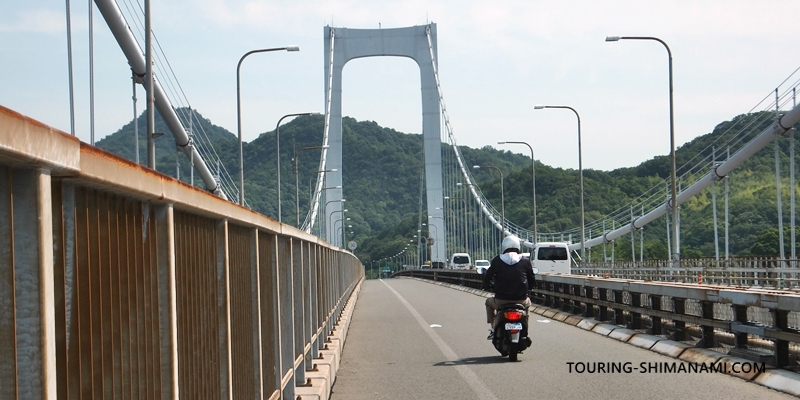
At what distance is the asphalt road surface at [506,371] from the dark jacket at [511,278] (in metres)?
0.74

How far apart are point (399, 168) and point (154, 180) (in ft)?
490

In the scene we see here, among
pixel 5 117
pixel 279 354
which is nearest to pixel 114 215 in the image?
pixel 5 117

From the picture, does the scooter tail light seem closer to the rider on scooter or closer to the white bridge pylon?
the rider on scooter

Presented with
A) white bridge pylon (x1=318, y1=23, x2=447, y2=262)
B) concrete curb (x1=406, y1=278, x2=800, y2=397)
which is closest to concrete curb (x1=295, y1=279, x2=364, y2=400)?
concrete curb (x1=406, y1=278, x2=800, y2=397)

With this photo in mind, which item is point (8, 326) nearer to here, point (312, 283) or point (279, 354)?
point (279, 354)

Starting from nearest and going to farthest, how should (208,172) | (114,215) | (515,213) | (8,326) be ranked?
1. (8,326)
2. (114,215)
3. (208,172)
4. (515,213)

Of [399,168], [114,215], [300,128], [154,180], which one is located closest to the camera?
[114,215]

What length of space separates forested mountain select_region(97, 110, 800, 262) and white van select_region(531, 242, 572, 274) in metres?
13.4

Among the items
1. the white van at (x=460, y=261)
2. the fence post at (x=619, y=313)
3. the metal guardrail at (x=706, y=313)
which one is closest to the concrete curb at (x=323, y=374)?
the metal guardrail at (x=706, y=313)

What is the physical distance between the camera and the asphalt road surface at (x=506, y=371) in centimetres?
880

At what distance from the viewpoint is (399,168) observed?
153m

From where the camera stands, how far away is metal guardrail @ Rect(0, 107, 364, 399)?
2.14 meters

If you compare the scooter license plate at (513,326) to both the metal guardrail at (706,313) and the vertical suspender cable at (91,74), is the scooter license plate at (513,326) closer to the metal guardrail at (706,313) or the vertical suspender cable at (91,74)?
the metal guardrail at (706,313)

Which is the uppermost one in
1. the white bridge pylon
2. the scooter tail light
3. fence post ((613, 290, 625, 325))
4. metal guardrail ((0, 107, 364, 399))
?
the white bridge pylon
